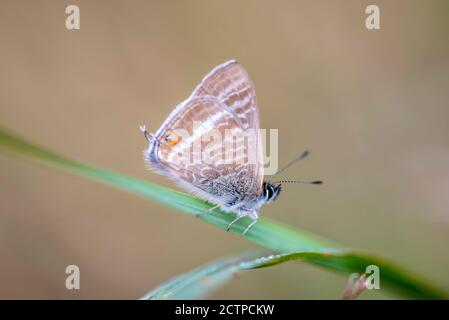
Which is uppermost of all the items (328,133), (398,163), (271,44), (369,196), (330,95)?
(271,44)

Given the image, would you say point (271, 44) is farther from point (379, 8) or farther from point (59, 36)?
point (59, 36)

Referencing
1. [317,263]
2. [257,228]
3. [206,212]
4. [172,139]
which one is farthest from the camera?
[172,139]

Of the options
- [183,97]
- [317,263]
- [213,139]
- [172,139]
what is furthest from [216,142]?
[183,97]

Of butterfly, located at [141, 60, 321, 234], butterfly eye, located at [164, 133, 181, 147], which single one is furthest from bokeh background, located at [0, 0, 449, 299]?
butterfly eye, located at [164, 133, 181, 147]

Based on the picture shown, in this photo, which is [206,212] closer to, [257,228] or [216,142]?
[257,228]

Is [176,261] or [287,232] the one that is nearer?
[287,232]

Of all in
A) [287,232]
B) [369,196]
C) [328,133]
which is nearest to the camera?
[287,232]

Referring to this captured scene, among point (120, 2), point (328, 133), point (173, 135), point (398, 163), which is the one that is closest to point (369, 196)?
point (398, 163)

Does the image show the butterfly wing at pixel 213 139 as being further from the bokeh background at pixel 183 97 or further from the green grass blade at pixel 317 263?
the bokeh background at pixel 183 97
